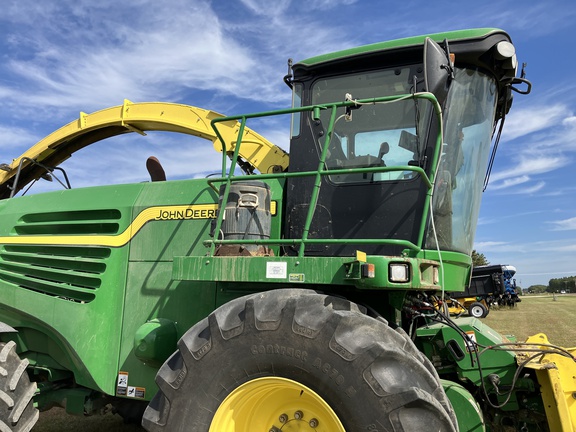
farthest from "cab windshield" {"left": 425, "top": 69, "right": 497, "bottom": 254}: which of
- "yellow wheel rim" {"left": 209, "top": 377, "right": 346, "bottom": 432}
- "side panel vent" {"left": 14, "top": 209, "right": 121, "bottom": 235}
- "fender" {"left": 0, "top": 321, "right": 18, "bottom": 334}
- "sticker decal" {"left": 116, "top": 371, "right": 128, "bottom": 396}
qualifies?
"fender" {"left": 0, "top": 321, "right": 18, "bottom": 334}

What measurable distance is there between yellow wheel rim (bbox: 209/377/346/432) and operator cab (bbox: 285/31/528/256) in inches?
44.4

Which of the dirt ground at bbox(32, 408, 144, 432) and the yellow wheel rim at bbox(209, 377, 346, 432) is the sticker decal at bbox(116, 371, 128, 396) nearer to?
the yellow wheel rim at bbox(209, 377, 346, 432)

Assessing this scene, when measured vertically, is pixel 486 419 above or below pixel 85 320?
below

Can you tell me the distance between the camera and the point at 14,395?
3.96 metres

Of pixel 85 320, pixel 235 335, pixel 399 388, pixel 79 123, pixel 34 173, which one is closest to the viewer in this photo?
pixel 399 388

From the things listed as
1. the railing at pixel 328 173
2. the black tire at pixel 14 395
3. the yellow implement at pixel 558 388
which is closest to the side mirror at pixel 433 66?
the railing at pixel 328 173

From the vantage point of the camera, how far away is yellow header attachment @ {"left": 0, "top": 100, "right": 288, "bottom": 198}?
16.0ft

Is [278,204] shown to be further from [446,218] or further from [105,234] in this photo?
[105,234]

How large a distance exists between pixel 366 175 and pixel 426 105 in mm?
688

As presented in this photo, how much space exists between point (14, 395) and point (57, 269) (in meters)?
1.20

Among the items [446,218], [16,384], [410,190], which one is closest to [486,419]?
[446,218]

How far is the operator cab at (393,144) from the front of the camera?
Answer: 12.1 ft

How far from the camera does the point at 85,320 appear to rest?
4285 millimetres

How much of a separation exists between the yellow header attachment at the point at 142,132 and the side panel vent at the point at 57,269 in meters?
1.67
